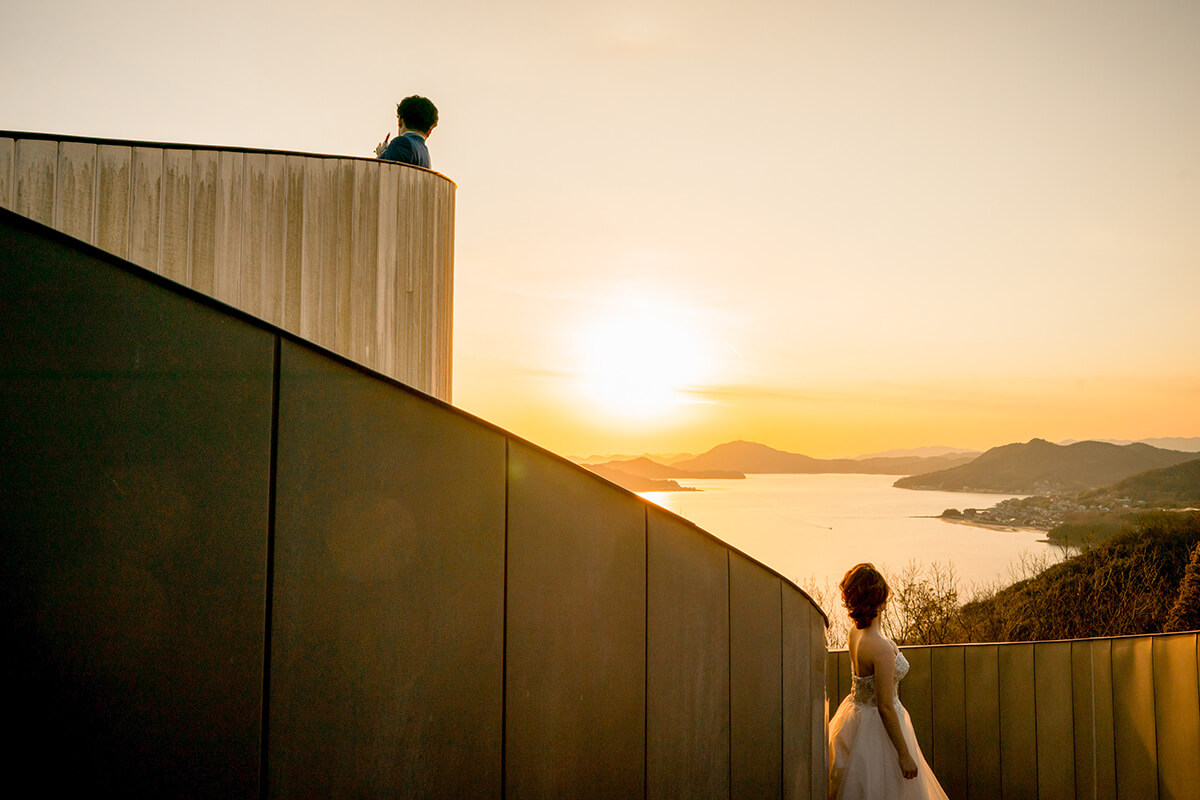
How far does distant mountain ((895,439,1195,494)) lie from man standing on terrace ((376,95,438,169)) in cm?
4304

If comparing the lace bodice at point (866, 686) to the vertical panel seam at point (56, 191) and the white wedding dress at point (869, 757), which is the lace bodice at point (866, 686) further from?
the vertical panel seam at point (56, 191)

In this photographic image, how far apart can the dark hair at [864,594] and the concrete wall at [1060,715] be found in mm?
3260

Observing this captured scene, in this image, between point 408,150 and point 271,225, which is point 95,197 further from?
point 408,150

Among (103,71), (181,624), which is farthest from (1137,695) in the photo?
(103,71)

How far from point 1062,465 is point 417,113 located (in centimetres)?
4620

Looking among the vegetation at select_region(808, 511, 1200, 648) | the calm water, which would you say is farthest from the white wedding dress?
the vegetation at select_region(808, 511, 1200, 648)

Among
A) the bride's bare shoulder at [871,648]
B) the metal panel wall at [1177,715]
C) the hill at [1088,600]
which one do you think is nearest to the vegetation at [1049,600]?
the hill at [1088,600]

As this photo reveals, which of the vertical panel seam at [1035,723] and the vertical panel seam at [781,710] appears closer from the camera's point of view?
the vertical panel seam at [781,710]

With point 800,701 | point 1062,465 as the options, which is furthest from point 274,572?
point 1062,465

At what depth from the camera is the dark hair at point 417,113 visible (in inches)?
211

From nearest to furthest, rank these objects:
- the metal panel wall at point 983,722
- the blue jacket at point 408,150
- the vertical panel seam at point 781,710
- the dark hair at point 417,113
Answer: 1. the vertical panel seam at point 781,710
2. the blue jacket at point 408,150
3. the dark hair at point 417,113
4. the metal panel wall at point 983,722

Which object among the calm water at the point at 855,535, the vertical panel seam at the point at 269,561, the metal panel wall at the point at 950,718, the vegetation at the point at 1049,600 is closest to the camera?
the vertical panel seam at the point at 269,561

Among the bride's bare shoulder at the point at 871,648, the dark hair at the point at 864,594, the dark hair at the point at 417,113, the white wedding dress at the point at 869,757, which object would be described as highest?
the dark hair at the point at 417,113

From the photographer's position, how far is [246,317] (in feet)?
5.84
